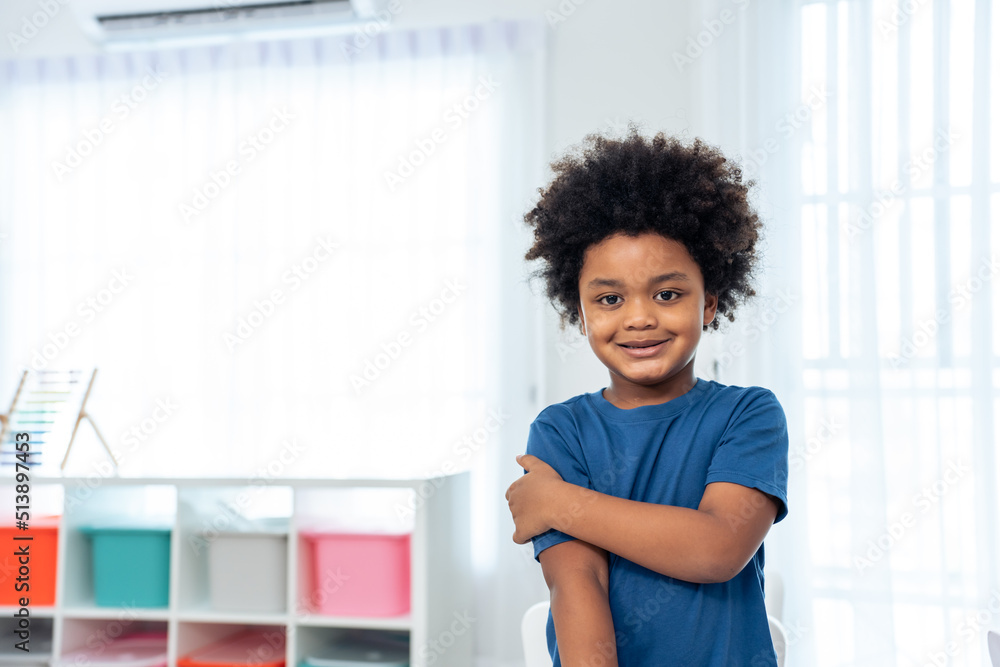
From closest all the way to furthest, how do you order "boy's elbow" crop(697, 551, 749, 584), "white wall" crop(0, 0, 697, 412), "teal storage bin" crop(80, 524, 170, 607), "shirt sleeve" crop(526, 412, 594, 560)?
1. "boy's elbow" crop(697, 551, 749, 584)
2. "shirt sleeve" crop(526, 412, 594, 560)
3. "teal storage bin" crop(80, 524, 170, 607)
4. "white wall" crop(0, 0, 697, 412)

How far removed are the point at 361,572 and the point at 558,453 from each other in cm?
142

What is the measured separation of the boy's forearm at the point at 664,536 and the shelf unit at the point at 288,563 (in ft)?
4.31

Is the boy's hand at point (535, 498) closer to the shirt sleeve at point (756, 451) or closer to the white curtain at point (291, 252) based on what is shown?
the shirt sleeve at point (756, 451)

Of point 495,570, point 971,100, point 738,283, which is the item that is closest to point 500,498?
point 495,570

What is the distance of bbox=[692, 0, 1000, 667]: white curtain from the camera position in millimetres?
2145

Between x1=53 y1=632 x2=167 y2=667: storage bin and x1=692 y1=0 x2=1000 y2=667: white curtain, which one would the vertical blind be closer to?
x1=53 y1=632 x2=167 y2=667: storage bin

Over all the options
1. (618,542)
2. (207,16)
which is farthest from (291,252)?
(618,542)

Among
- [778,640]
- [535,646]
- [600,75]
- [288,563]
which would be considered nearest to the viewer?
[778,640]

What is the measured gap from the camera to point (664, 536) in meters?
0.77

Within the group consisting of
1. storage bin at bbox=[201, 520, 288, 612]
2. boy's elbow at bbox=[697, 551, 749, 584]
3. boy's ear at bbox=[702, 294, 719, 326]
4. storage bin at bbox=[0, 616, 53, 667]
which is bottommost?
storage bin at bbox=[0, 616, 53, 667]

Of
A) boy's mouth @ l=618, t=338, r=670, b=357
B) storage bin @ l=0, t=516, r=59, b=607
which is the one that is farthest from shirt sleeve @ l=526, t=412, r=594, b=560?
storage bin @ l=0, t=516, r=59, b=607

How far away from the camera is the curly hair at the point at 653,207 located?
35.7 inches

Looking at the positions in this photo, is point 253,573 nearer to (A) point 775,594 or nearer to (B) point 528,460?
(A) point 775,594

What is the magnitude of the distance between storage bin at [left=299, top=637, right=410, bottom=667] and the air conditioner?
2010 millimetres
